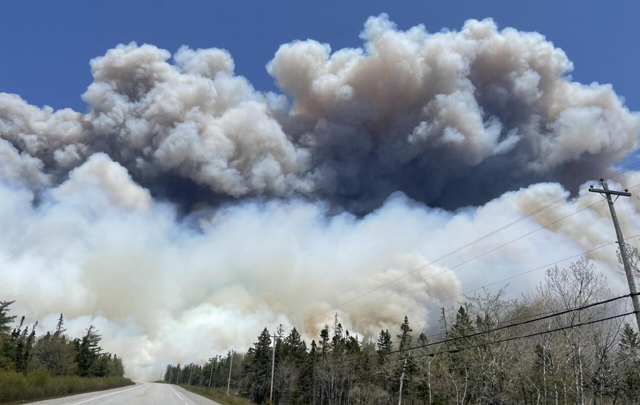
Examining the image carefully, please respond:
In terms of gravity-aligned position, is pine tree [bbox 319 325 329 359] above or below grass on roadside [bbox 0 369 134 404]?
above

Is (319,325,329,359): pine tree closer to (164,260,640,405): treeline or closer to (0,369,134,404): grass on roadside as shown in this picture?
(164,260,640,405): treeline

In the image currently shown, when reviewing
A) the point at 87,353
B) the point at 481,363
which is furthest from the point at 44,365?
the point at 481,363

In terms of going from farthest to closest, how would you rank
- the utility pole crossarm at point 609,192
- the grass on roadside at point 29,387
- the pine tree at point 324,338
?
the pine tree at point 324,338, the grass on roadside at point 29,387, the utility pole crossarm at point 609,192

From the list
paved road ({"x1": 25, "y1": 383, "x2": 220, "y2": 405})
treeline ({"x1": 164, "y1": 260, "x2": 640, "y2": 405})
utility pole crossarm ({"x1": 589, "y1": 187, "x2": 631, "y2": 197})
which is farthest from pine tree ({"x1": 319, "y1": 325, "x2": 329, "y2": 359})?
utility pole crossarm ({"x1": 589, "y1": 187, "x2": 631, "y2": 197})

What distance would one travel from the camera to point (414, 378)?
178ft

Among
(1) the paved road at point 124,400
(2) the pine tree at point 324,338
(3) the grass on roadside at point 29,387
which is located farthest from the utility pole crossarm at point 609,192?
(2) the pine tree at point 324,338

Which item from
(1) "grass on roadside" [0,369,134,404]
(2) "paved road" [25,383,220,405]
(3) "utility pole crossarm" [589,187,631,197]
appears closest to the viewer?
(3) "utility pole crossarm" [589,187,631,197]

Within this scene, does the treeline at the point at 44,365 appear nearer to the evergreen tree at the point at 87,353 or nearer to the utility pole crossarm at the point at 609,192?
the evergreen tree at the point at 87,353

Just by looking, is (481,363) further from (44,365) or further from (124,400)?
(44,365)

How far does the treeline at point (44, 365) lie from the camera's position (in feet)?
96.8

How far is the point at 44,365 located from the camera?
59000 millimetres

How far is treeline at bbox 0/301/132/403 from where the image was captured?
29.5m

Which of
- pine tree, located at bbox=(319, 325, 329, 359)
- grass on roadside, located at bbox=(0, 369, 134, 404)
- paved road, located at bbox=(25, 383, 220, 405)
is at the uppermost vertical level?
pine tree, located at bbox=(319, 325, 329, 359)

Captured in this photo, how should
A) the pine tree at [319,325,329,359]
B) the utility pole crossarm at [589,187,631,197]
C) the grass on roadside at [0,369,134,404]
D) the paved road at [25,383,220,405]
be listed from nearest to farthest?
the utility pole crossarm at [589,187,631,197], the grass on roadside at [0,369,134,404], the paved road at [25,383,220,405], the pine tree at [319,325,329,359]
